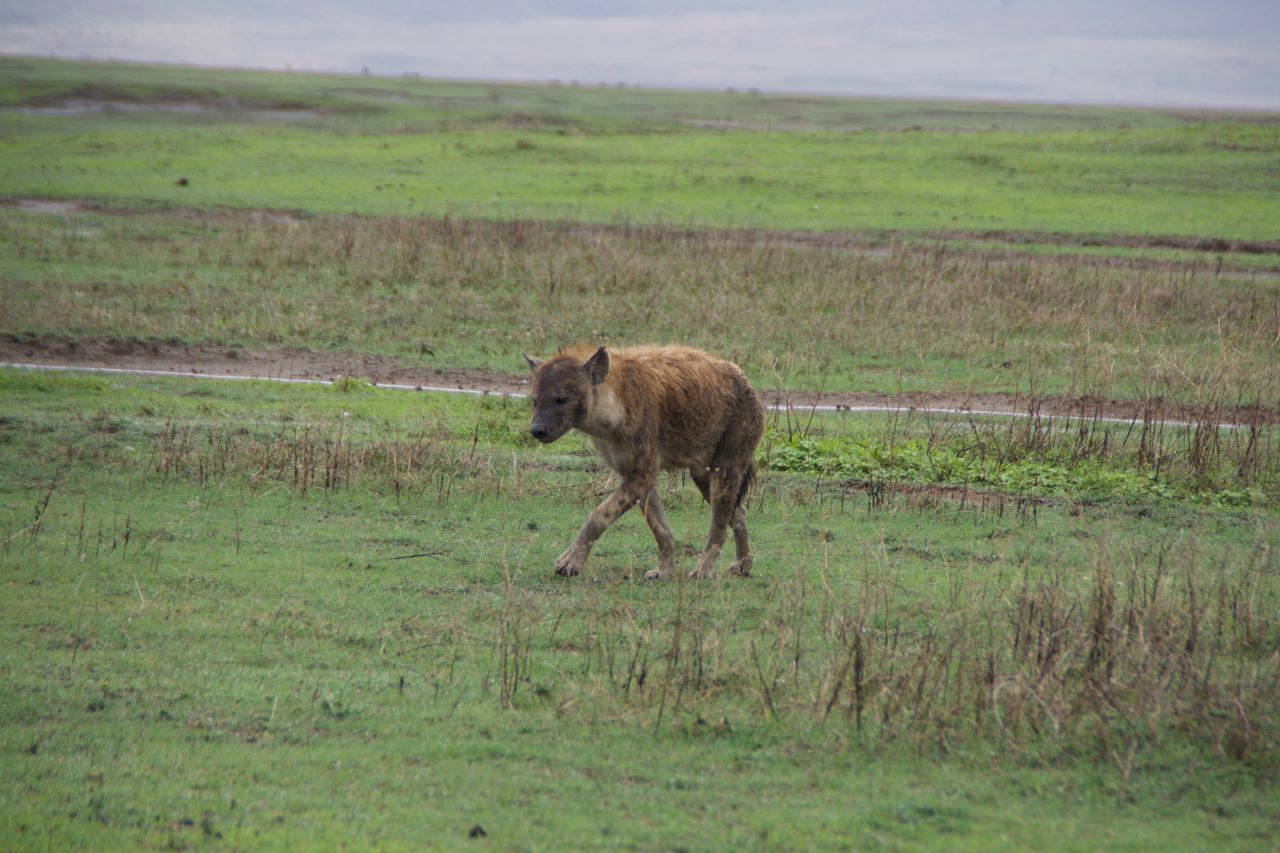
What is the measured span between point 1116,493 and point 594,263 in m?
12.2

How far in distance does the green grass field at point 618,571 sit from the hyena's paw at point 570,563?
113 mm

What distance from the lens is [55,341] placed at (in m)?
16.0

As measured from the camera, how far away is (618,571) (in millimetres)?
8734

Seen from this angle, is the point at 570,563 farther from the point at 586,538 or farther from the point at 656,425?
the point at 656,425

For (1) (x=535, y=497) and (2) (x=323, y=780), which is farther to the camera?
(1) (x=535, y=497)

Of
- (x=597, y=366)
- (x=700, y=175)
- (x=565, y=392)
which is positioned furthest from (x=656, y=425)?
(x=700, y=175)

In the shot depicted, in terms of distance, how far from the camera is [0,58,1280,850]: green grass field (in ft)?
17.1

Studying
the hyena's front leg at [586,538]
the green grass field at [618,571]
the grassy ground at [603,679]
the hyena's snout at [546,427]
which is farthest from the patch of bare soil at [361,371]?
the hyena's snout at [546,427]

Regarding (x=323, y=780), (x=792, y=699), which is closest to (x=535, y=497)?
(x=792, y=699)

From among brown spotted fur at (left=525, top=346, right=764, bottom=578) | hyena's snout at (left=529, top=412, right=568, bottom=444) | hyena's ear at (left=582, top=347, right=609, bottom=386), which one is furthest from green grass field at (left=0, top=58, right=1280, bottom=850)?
hyena's ear at (left=582, top=347, right=609, bottom=386)

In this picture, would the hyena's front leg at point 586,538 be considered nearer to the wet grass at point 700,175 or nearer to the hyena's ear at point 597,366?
the hyena's ear at point 597,366

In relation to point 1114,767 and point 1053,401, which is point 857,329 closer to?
point 1053,401

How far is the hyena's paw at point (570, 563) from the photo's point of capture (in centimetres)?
840

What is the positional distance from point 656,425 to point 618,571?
41.4 inches
